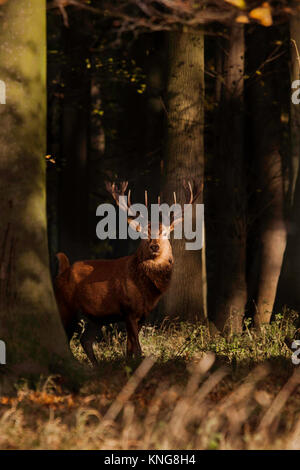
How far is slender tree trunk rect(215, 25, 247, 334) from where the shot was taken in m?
16.2

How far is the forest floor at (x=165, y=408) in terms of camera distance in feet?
21.7

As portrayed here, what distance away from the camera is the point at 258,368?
8859 mm

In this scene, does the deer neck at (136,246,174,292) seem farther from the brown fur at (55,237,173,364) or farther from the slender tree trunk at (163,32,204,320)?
the slender tree trunk at (163,32,204,320)

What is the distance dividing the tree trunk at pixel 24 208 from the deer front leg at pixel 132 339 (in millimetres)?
2327

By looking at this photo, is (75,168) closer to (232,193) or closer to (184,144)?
(232,193)

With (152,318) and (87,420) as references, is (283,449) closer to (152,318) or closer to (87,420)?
(87,420)

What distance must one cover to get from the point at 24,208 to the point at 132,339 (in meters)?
3.14

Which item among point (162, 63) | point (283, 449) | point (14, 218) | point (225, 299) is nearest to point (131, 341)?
point (14, 218)

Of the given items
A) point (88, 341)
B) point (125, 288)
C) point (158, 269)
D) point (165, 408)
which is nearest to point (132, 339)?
point (125, 288)

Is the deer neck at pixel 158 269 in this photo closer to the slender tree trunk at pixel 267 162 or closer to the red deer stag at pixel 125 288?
the red deer stag at pixel 125 288

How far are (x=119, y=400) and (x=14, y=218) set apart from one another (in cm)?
222

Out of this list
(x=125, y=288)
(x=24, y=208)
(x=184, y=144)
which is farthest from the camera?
(x=184, y=144)

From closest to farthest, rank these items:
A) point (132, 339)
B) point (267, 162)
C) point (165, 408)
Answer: point (165, 408) < point (132, 339) < point (267, 162)

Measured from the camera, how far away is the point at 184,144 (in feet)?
46.0
